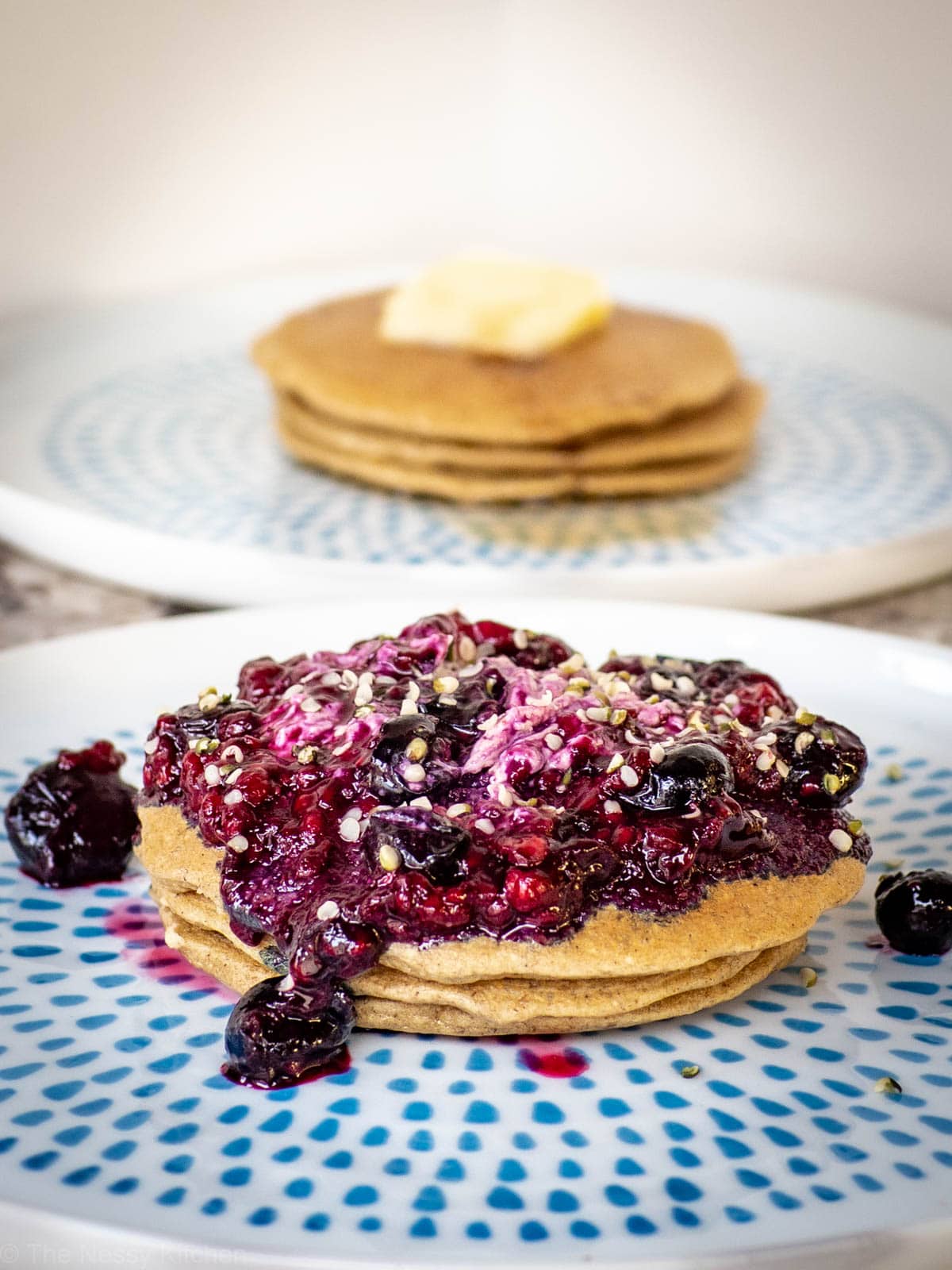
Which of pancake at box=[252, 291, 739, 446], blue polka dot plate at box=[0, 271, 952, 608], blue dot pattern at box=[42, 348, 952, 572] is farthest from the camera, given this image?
pancake at box=[252, 291, 739, 446]

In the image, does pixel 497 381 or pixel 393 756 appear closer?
pixel 393 756

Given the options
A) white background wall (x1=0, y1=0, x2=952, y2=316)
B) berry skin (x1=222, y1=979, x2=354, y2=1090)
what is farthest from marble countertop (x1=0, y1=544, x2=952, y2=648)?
white background wall (x1=0, y1=0, x2=952, y2=316)

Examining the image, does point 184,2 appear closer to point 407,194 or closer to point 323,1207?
point 407,194

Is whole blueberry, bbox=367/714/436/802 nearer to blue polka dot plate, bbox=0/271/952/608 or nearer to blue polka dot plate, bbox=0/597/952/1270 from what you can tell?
blue polka dot plate, bbox=0/597/952/1270

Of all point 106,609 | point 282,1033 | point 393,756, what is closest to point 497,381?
point 106,609

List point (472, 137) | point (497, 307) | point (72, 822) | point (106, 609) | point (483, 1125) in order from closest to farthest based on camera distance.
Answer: point (483, 1125) < point (72, 822) < point (106, 609) < point (497, 307) < point (472, 137)

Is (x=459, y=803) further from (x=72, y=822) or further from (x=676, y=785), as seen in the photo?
(x=72, y=822)

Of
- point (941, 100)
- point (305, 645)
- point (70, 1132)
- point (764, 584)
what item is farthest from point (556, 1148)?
point (941, 100)
